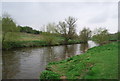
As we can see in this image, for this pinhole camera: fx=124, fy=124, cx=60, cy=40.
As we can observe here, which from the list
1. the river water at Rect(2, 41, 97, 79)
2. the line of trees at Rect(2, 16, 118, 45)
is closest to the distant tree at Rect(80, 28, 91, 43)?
the line of trees at Rect(2, 16, 118, 45)

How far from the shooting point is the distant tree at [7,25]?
95.8ft

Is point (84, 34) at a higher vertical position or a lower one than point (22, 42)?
higher

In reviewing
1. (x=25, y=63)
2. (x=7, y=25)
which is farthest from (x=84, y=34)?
(x=25, y=63)

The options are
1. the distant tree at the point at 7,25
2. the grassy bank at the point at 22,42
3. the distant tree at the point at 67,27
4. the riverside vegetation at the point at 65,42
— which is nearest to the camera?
the riverside vegetation at the point at 65,42

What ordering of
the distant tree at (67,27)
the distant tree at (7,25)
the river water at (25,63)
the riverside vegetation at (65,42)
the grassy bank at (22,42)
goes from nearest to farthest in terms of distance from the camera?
1. the riverside vegetation at (65,42)
2. the river water at (25,63)
3. the distant tree at (7,25)
4. the grassy bank at (22,42)
5. the distant tree at (67,27)

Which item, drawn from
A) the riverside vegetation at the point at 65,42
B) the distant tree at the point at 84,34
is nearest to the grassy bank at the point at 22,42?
the riverside vegetation at the point at 65,42

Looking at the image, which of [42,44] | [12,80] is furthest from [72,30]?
[12,80]

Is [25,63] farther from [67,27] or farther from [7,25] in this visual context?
[67,27]

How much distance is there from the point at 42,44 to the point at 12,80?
33364mm

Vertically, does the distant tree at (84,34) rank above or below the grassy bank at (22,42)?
above

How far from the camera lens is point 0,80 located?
9508 mm

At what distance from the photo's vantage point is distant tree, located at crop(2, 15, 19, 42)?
29.2 meters

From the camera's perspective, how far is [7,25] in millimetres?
29453

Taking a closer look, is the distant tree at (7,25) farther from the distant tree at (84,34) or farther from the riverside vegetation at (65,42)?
the distant tree at (84,34)
